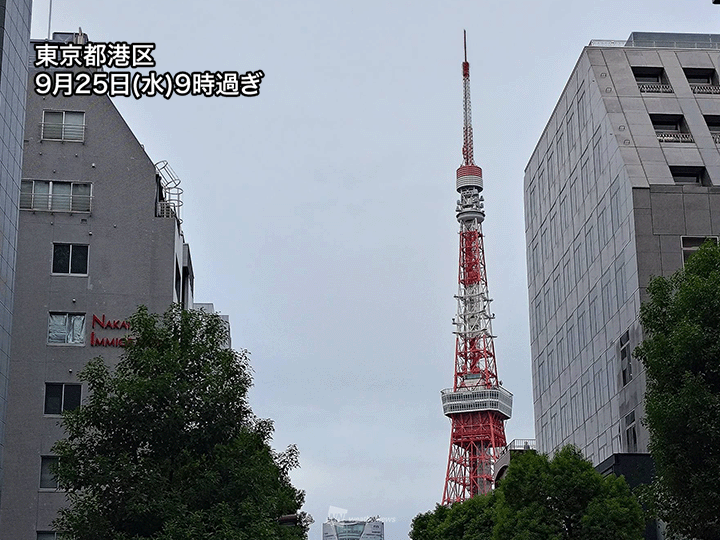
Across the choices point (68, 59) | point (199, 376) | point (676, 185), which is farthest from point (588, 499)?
point (68, 59)

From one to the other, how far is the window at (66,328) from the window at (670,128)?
28.6m

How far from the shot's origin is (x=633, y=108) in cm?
6106

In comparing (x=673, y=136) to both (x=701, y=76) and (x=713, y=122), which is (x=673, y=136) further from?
(x=701, y=76)

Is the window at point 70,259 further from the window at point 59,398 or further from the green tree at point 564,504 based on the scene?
the green tree at point 564,504

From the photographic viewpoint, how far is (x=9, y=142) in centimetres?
4656

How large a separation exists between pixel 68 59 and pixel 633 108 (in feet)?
102

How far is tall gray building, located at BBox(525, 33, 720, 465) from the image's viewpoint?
5531cm

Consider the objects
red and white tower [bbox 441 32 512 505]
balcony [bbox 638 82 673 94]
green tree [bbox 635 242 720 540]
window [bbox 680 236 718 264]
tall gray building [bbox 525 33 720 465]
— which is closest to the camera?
green tree [bbox 635 242 720 540]

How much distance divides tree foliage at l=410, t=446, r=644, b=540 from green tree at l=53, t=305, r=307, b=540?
10405 mm

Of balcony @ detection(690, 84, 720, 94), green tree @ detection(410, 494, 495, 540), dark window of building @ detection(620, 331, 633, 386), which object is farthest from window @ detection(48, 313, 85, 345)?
balcony @ detection(690, 84, 720, 94)

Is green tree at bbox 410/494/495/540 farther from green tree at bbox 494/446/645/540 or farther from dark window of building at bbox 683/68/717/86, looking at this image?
dark window of building at bbox 683/68/717/86

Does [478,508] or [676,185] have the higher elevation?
[676,185]

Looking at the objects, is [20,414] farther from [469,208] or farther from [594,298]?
[469,208]

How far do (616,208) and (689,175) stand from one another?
4.08m
